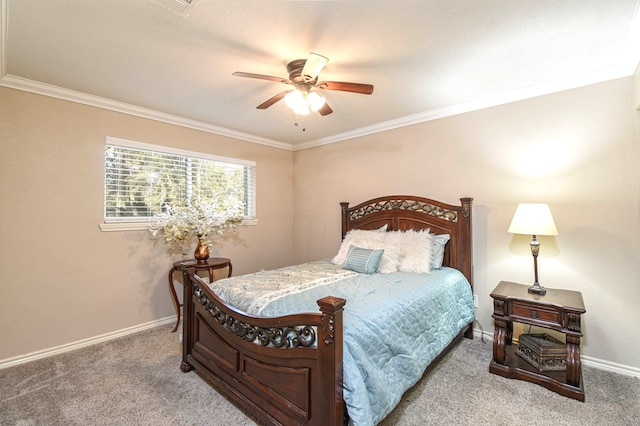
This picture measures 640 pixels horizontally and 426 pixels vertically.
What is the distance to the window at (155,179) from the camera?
3100 millimetres

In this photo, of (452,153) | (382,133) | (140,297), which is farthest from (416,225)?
(140,297)

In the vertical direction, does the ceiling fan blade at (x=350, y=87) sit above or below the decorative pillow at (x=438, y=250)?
above

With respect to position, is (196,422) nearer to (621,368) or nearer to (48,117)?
(48,117)

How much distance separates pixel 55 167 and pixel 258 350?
2.67 metres

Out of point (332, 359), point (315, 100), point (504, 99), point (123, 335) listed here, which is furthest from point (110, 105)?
point (504, 99)

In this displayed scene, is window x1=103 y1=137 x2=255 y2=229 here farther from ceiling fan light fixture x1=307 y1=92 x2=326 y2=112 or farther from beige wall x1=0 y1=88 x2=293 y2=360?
ceiling fan light fixture x1=307 y1=92 x2=326 y2=112

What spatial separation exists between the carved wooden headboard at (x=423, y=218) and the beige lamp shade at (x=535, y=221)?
0.58 metres

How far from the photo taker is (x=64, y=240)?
276 cm

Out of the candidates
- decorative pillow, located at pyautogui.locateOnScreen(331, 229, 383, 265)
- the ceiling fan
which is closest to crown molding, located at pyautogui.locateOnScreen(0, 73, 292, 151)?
the ceiling fan

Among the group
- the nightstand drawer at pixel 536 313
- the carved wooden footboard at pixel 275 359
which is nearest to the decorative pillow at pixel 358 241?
the nightstand drawer at pixel 536 313

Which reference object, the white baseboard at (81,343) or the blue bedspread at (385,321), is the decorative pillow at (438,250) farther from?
the white baseboard at (81,343)

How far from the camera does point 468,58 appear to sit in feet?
7.30

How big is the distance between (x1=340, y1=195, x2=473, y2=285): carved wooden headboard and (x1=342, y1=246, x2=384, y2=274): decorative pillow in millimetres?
738

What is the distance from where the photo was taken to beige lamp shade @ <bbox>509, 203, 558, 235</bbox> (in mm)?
2311
